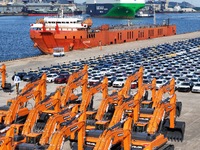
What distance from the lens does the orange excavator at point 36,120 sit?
22.3m

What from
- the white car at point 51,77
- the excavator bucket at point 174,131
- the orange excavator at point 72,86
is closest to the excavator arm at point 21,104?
the orange excavator at point 72,86

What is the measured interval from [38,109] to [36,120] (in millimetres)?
864

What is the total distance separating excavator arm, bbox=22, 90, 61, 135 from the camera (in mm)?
23594

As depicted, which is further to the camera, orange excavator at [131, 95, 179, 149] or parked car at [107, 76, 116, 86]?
parked car at [107, 76, 116, 86]

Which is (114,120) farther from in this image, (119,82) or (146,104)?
(119,82)

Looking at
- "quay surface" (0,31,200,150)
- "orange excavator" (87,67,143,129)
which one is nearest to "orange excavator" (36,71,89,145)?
"orange excavator" (87,67,143,129)

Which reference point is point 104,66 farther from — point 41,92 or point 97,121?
point 97,121

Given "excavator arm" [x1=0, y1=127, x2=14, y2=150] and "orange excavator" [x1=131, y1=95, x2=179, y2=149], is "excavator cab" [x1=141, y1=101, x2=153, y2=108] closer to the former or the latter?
"orange excavator" [x1=131, y1=95, x2=179, y2=149]

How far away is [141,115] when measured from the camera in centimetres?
2720

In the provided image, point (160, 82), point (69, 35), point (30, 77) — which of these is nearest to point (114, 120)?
point (160, 82)

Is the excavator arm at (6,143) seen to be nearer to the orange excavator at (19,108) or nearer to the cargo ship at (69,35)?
the orange excavator at (19,108)

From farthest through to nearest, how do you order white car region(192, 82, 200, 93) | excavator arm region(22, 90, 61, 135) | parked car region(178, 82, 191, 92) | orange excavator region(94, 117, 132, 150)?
parked car region(178, 82, 191, 92) → white car region(192, 82, 200, 93) → excavator arm region(22, 90, 61, 135) → orange excavator region(94, 117, 132, 150)

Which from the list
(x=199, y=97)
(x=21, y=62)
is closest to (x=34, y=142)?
(x=199, y=97)

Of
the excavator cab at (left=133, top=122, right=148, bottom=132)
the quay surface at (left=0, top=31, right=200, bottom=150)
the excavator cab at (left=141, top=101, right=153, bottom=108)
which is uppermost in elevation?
the excavator cab at (left=133, top=122, right=148, bottom=132)
